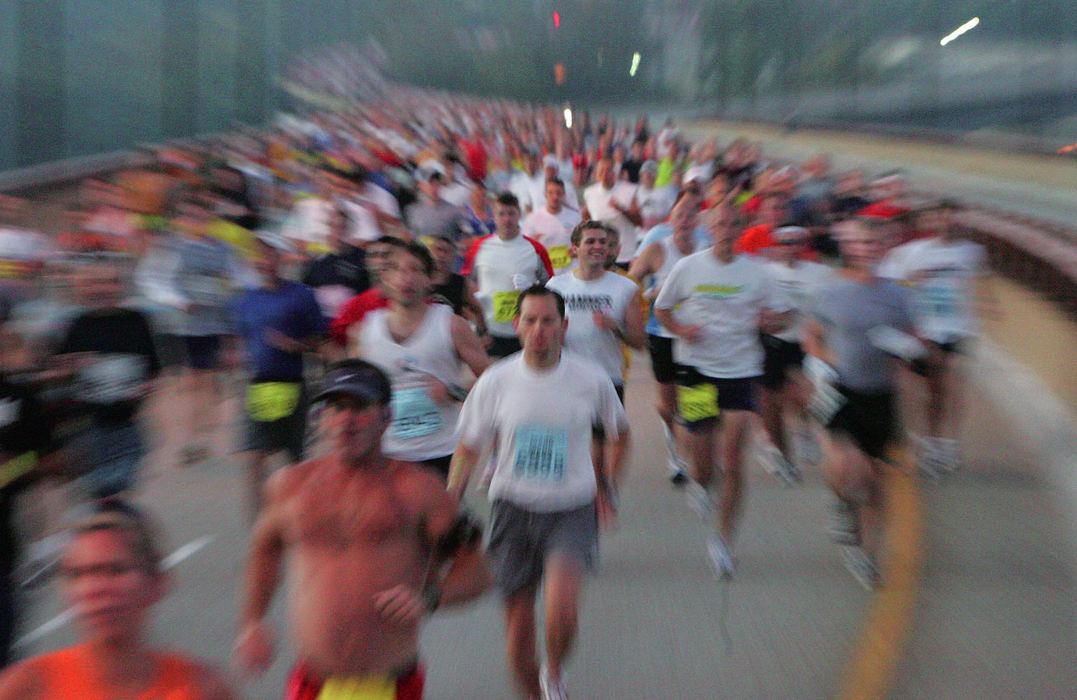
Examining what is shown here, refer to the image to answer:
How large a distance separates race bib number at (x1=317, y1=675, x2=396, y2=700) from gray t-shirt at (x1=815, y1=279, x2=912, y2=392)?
410cm

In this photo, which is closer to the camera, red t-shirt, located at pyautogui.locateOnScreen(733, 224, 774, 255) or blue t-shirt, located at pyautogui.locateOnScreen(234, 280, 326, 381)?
blue t-shirt, located at pyautogui.locateOnScreen(234, 280, 326, 381)

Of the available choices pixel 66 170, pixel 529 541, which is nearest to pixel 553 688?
pixel 529 541

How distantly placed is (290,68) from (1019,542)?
33.0 metres

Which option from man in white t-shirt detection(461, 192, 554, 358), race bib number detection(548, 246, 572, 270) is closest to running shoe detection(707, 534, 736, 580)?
man in white t-shirt detection(461, 192, 554, 358)

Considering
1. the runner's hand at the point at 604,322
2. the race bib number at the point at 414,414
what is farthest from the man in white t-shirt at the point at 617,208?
the race bib number at the point at 414,414

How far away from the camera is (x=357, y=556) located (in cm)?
349

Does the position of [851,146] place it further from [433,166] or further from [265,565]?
[265,565]

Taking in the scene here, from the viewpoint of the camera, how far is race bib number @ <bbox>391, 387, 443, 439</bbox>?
588cm

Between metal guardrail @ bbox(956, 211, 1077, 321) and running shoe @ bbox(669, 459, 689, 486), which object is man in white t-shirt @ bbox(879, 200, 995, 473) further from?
running shoe @ bbox(669, 459, 689, 486)

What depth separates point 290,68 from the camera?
37.6 metres

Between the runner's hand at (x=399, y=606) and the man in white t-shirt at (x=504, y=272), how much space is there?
5.74m

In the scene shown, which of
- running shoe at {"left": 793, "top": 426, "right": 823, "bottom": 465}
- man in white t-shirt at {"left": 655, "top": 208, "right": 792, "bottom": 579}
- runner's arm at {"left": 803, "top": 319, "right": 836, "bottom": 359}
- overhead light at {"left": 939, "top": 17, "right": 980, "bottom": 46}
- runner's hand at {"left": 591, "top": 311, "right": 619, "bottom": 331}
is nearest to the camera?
runner's arm at {"left": 803, "top": 319, "right": 836, "bottom": 359}

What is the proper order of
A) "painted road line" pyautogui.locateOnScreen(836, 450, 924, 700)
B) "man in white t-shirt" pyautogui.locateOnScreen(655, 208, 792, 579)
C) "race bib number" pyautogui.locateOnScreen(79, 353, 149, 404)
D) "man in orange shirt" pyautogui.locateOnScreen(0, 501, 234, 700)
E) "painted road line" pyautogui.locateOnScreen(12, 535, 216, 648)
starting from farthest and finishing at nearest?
"man in white t-shirt" pyautogui.locateOnScreen(655, 208, 792, 579)
"race bib number" pyautogui.locateOnScreen(79, 353, 149, 404)
"painted road line" pyautogui.locateOnScreen(12, 535, 216, 648)
"painted road line" pyautogui.locateOnScreen(836, 450, 924, 700)
"man in orange shirt" pyautogui.locateOnScreen(0, 501, 234, 700)

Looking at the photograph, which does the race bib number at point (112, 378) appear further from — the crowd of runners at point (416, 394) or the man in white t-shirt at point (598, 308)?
the man in white t-shirt at point (598, 308)
